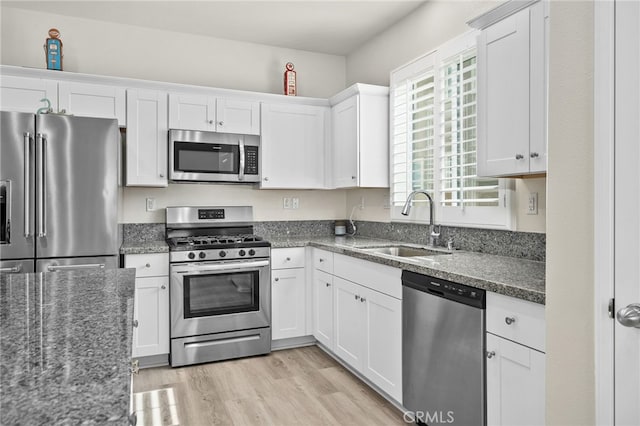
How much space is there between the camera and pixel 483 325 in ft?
6.07

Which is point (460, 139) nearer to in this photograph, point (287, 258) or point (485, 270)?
point (485, 270)

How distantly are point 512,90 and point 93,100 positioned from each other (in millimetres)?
2912

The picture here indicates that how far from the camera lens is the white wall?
52.1 inches

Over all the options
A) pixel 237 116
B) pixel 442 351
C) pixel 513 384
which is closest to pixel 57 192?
pixel 237 116

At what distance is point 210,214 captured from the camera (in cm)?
393

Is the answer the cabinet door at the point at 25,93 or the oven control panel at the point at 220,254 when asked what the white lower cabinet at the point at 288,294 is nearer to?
the oven control panel at the point at 220,254

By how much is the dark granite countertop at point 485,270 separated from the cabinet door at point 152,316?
1.43 metres

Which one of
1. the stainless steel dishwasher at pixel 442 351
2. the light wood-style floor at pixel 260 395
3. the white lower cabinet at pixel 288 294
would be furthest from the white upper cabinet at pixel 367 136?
the light wood-style floor at pixel 260 395

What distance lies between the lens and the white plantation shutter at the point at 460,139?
2715 millimetres

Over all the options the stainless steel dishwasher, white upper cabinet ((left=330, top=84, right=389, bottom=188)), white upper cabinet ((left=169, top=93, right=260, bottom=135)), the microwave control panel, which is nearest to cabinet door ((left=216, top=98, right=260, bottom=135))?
white upper cabinet ((left=169, top=93, right=260, bottom=135))

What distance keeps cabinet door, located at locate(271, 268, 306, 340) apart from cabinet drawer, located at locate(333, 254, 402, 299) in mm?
525
